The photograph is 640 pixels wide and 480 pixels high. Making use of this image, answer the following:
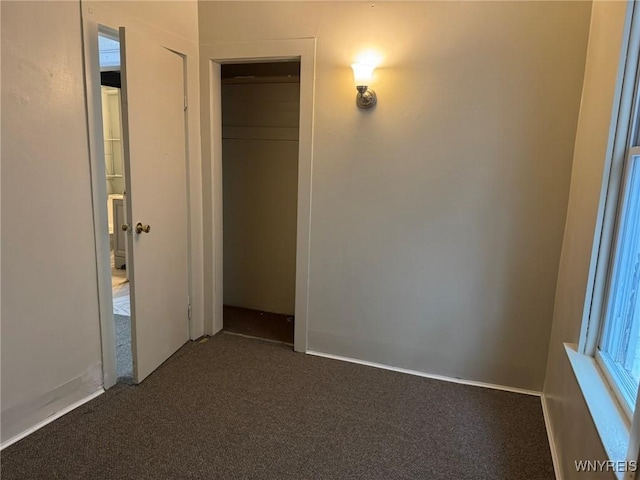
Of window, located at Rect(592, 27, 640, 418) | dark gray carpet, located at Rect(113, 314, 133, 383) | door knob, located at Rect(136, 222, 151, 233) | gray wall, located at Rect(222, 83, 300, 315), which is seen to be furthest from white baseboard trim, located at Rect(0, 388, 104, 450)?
window, located at Rect(592, 27, 640, 418)

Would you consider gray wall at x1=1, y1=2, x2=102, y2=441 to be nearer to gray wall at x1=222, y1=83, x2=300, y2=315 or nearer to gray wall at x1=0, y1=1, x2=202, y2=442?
gray wall at x1=0, y1=1, x2=202, y2=442

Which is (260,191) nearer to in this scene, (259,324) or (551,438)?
(259,324)

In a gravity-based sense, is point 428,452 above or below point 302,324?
below

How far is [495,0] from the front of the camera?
7.56ft

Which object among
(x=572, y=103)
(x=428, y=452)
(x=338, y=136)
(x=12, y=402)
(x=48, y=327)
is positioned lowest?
(x=428, y=452)

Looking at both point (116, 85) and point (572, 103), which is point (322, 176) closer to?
point (572, 103)

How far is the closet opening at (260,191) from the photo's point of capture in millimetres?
3586

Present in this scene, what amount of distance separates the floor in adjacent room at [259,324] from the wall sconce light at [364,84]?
1.81 m

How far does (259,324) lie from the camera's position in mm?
3539

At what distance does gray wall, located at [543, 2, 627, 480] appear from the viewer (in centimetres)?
168

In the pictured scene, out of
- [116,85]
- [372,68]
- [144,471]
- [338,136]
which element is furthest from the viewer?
[116,85]

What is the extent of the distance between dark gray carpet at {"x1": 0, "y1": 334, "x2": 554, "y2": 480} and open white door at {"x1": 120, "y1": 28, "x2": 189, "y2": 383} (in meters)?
0.30

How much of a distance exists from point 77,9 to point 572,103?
8.56 ft

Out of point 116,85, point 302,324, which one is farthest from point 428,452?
point 116,85
